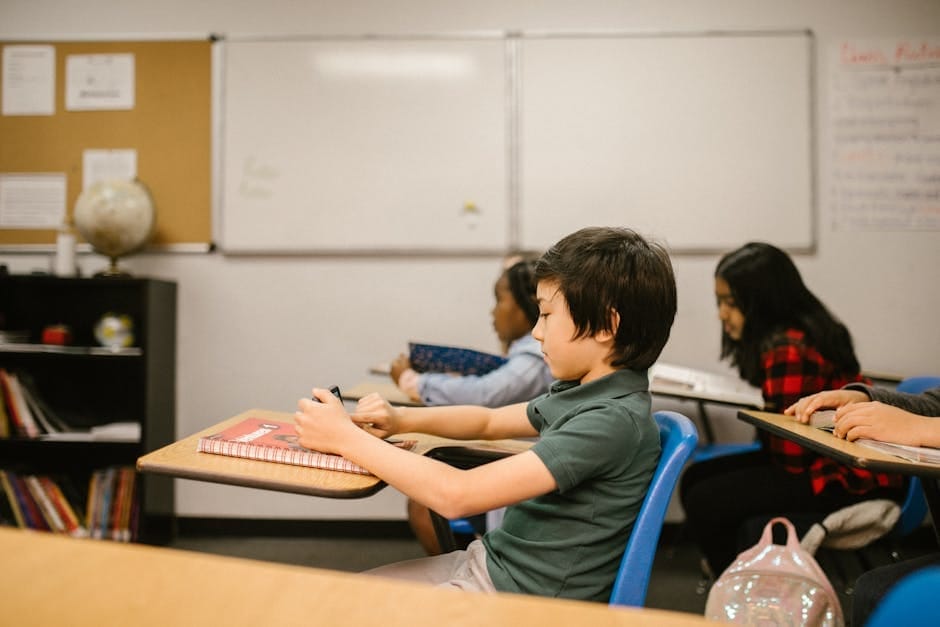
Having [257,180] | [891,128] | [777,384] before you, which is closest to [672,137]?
[891,128]

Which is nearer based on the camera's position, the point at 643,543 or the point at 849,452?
the point at 643,543

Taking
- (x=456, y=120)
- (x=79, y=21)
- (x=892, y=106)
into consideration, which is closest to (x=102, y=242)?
(x=79, y=21)

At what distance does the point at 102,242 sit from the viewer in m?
2.84

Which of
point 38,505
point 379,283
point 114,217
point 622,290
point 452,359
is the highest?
point 114,217

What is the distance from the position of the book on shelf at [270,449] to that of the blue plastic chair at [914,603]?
0.76 m

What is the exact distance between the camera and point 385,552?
112 inches

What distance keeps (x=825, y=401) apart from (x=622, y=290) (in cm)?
74

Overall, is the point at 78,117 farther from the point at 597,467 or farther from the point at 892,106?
the point at 892,106

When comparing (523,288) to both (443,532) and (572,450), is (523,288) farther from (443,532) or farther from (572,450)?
(572,450)

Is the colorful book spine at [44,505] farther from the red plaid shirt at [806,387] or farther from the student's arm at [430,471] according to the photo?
the red plaid shirt at [806,387]

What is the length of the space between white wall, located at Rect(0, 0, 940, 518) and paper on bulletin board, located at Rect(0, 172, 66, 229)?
0.57ft

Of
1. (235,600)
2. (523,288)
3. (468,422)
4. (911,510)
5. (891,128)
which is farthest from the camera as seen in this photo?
(891,128)

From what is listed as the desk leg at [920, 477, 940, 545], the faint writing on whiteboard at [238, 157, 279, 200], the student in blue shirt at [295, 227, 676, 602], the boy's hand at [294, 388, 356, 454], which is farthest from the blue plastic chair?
the faint writing on whiteboard at [238, 157, 279, 200]

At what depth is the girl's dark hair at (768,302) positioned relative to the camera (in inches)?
75.6
